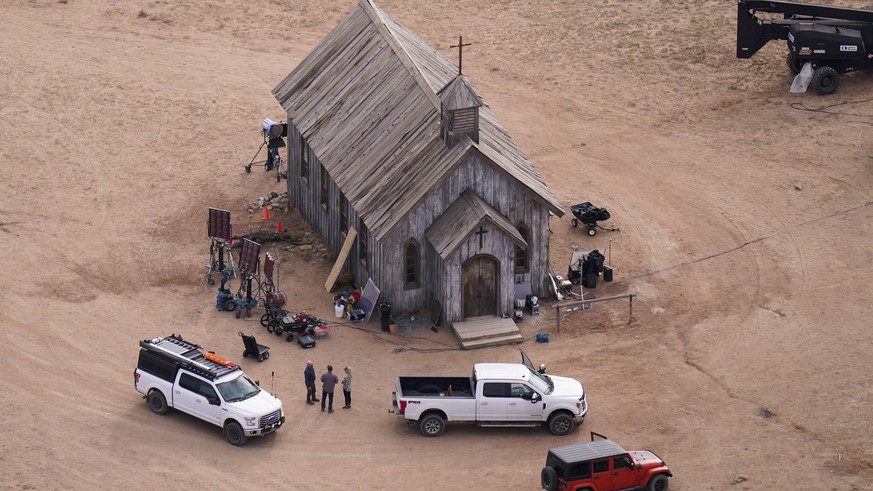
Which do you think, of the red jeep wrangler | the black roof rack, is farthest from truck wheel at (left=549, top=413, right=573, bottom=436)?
the black roof rack

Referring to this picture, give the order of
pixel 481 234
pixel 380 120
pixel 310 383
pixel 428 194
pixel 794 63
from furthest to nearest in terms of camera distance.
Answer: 1. pixel 794 63
2. pixel 380 120
3. pixel 428 194
4. pixel 481 234
5. pixel 310 383

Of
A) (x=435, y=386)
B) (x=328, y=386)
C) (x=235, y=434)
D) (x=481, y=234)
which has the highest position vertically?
(x=481, y=234)

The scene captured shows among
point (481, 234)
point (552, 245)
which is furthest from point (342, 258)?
point (552, 245)

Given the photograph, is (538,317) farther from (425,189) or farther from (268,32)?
(268,32)

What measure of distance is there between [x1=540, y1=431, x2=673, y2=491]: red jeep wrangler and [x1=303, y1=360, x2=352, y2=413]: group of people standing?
772 centimetres

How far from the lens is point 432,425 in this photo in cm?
4628

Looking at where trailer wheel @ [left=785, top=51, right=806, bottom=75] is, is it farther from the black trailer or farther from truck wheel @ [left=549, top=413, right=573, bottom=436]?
truck wheel @ [left=549, top=413, right=573, bottom=436]

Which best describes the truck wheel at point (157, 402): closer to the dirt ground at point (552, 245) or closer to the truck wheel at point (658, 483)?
the dirt ground at point (552, 245)

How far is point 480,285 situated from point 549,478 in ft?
38.3

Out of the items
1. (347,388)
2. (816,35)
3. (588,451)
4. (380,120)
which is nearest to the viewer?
(588,451)

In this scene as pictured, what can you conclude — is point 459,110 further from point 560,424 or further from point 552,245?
point 560,424

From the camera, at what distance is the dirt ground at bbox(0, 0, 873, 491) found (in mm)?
45562

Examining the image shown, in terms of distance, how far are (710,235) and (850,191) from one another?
7080 mm

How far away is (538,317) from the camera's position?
53.7m
